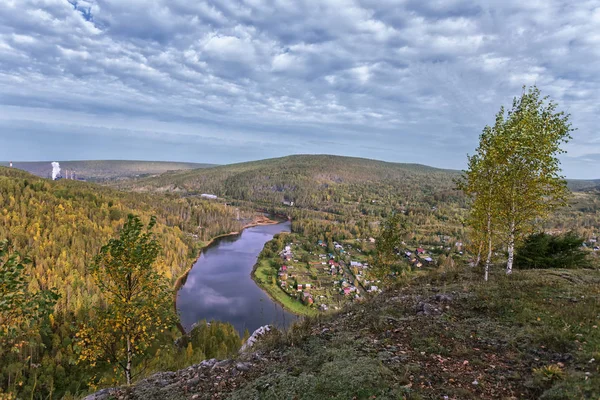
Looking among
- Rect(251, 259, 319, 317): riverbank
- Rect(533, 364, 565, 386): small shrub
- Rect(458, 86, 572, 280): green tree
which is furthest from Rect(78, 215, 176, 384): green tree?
Rect(251, 259, 319, 317): riverbank

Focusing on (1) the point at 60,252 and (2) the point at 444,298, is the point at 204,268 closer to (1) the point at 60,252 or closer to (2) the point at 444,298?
(1) the point at 60,252

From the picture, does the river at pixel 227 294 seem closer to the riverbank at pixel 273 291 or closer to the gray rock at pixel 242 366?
the riverbank at pixel 273 291

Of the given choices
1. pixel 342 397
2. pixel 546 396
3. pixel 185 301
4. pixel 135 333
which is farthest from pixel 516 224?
pixel 185 301

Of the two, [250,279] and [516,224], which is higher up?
[516,224]

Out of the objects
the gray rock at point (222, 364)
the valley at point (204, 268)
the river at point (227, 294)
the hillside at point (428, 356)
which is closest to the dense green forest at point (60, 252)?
the valley at point (204, 268)

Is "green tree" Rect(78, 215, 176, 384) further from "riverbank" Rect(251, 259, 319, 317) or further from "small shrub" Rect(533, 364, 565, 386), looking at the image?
"riverbank" Rect(251, 259, 319, 317)

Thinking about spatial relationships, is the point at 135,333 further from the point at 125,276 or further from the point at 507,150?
the point at 507,150
